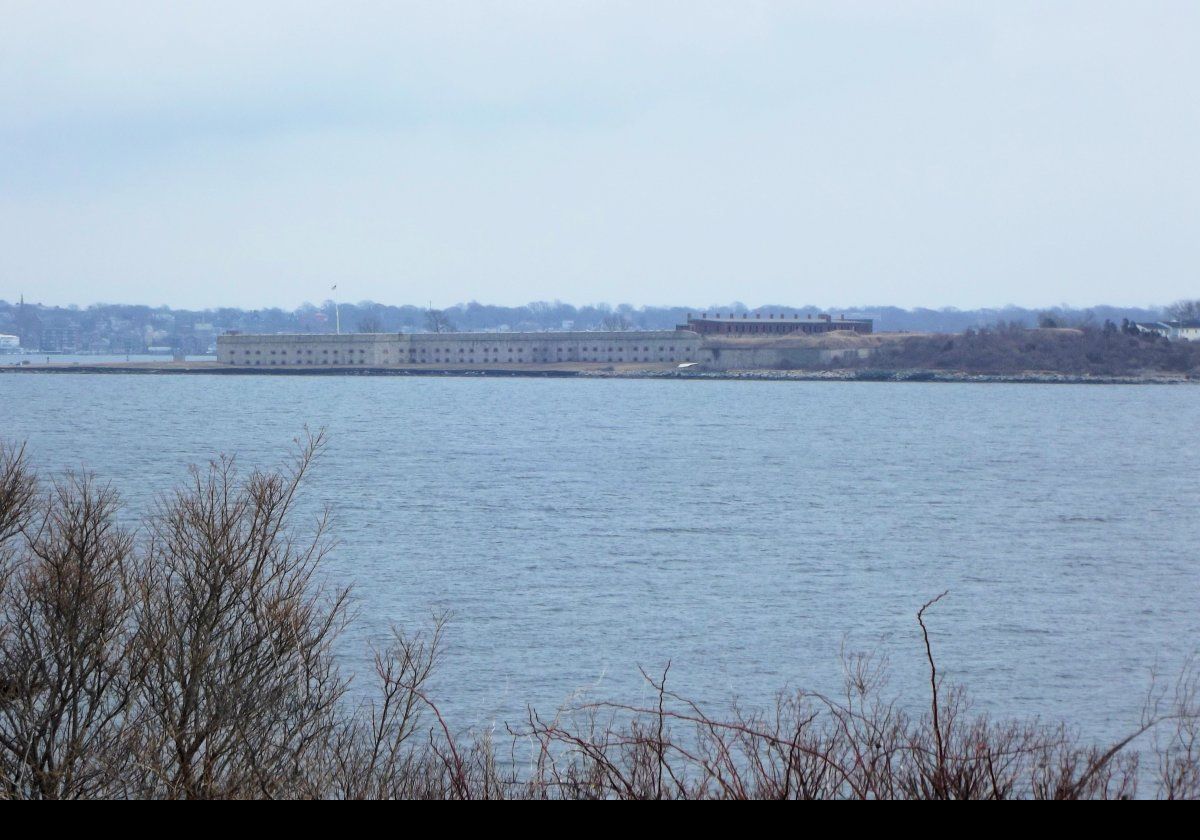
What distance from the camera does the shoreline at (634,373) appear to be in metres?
121

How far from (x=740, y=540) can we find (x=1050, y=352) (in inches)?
3958

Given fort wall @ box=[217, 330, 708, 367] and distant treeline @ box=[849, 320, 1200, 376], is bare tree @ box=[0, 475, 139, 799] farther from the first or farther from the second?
fort wall @ box=[217, 330, 708, 367]

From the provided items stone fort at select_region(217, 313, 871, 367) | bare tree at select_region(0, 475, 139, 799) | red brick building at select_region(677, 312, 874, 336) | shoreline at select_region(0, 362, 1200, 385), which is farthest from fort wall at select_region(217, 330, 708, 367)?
bare tree at select_region(0, 475, 139, 799)

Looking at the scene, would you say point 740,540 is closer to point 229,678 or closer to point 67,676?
point 229,678

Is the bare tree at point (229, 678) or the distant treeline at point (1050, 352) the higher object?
the distant treeline at point (1050, 352)

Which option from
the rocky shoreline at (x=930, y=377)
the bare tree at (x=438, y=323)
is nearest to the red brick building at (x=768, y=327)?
the rocky shoreline at (x=930, y=377)

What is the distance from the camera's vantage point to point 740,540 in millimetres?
32719

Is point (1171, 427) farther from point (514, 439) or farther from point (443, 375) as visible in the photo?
point (443, 375)

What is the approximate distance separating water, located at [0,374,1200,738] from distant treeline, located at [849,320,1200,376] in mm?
40601

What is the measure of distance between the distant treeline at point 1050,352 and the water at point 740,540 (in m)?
40.6

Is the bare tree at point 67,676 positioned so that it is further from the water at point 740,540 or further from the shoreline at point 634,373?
the shoreline at point 634,373

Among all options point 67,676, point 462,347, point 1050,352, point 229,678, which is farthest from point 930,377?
point 67,676
